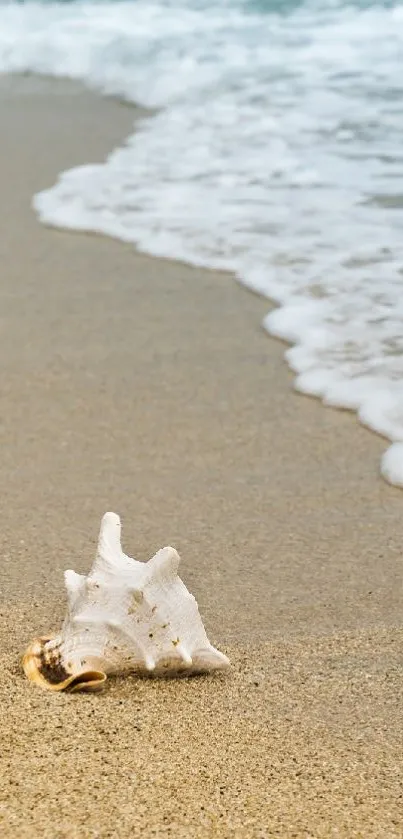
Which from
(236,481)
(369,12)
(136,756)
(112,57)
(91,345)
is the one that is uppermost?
(369,12)

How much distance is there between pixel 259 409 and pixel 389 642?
113 cm

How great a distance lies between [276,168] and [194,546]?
3.16m

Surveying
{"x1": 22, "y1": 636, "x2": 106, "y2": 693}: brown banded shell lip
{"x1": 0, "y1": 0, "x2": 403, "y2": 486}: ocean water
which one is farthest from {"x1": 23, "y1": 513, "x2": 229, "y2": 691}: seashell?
{"x1": 0, "y1": 0, "x2": 403, "y2": 486}: ocean water

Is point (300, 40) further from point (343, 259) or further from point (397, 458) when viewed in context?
point (397, 458)

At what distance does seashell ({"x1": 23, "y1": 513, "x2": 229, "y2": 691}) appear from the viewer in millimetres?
1872

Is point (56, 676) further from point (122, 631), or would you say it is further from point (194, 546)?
point (194, 546)

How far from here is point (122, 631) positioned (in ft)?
6.13

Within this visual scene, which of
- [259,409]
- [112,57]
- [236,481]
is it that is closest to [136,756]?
[236,481]

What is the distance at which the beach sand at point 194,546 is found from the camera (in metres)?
1.66

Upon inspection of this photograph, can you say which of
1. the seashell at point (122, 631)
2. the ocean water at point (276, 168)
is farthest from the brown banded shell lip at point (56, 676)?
the ocean water at point (276, 168)

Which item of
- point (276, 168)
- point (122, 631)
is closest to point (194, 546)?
point (122, 631)

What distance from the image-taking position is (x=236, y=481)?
2812mm

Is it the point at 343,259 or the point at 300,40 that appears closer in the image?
the point at 343,259

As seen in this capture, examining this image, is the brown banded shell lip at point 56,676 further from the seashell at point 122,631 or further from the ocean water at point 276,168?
the ocean water at point 276,168
